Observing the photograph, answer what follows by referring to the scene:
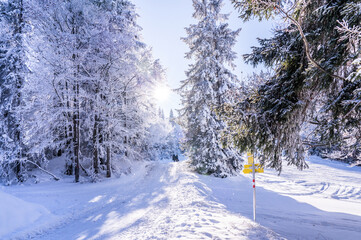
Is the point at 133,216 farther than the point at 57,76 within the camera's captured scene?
No

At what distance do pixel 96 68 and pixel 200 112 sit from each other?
863 centimetres

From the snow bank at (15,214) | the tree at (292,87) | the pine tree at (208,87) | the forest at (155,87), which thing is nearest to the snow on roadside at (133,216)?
the snow bank at (15,214)

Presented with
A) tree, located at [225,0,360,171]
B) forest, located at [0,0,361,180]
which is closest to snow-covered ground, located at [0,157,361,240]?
forest, located at [0,0,361,180]

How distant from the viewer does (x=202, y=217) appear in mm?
5980

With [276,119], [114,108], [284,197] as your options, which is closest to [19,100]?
[114,108]

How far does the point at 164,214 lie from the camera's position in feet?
21.5

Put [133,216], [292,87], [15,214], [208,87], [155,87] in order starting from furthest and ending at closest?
[155,87] → [208,87] → [133,216] → [15,214] → [292,87]

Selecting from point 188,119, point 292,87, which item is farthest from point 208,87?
point 292,87

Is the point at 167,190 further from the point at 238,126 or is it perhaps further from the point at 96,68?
the point at 96,68

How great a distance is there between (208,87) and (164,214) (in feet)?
35.3

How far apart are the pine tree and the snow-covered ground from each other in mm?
3598

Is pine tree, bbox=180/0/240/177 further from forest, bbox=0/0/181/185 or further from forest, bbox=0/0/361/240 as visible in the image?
forest, bbox=0/0/181/185

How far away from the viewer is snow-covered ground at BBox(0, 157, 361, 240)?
5.14 m

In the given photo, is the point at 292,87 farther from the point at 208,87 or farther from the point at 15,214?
the point at 208,87
